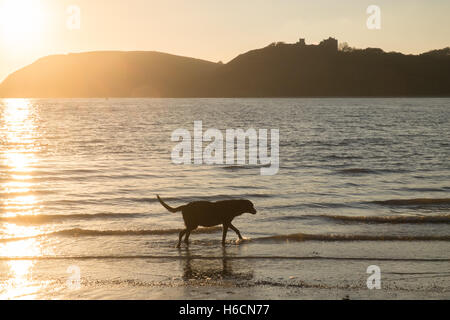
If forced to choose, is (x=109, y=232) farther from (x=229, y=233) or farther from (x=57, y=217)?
(x=229, y=233)

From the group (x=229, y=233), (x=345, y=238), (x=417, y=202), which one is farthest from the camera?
(x=417, y=202)

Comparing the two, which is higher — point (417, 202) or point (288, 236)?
point (288, 236)

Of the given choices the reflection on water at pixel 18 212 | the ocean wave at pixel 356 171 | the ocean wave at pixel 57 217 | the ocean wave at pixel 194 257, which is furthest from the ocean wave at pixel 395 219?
the ocean wave at pixel 356 171

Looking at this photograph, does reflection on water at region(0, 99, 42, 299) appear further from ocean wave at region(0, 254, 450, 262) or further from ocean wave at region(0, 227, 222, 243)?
ocean wave at region(0, 227, 222, 243)

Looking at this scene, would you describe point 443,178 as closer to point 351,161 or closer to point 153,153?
point 351,161

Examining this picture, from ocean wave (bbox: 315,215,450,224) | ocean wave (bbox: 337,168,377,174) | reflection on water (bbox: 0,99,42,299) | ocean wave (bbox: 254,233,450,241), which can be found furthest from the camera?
ocean wave (bbox: 337,168,377,174)

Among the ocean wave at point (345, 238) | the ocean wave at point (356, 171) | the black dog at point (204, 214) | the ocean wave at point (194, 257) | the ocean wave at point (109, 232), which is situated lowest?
the ocean wave at point (356, 171)

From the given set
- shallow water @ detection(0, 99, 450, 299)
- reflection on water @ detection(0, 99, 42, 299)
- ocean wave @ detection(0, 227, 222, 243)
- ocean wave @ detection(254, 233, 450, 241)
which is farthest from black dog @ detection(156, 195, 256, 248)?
reflection on water @ detection(0, 99, 42, 299)

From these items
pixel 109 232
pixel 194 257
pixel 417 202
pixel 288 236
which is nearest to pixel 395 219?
pixel 417 202

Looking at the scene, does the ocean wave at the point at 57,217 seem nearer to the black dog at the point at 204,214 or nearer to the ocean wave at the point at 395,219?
the black dog at the point at 204,214
